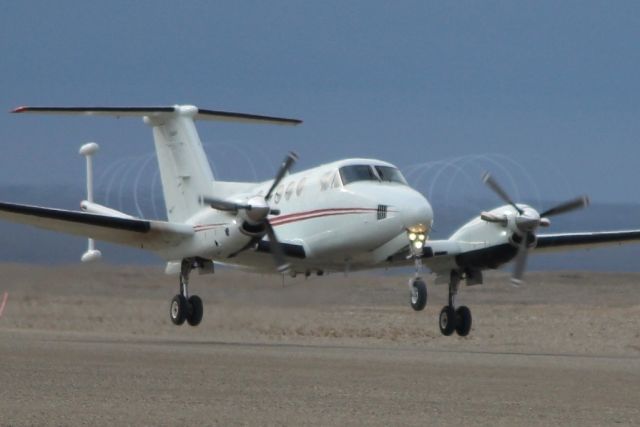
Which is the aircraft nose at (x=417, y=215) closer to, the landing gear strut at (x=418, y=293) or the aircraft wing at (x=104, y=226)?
the landing gear strut at (x=418, y=293)

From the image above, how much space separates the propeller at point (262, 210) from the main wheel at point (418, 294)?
289 centimetres

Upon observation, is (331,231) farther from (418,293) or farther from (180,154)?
(180,154)

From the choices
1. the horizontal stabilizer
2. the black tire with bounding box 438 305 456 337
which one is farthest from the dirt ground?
the horizontal stabilizer

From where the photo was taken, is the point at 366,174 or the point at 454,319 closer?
the point at 366,174

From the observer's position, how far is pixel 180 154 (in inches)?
1428

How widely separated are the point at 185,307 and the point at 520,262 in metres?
Result: 7.53

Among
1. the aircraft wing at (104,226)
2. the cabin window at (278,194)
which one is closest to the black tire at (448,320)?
the cabin window at (278,194)

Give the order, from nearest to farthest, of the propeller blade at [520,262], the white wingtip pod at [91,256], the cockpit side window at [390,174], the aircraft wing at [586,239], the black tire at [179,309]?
the propeller blade at [520,262]
the cockpit side window at [390,174]
the black tire at [179,309]
the aircraft wing at [586,239]
the white wingtip pod at [91,256]

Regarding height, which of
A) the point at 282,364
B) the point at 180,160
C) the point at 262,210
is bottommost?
the point at 282,364

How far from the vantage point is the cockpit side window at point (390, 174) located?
31.6m

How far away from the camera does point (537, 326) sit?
4756 centimetres

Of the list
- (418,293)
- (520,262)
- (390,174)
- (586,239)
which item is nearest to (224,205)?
(390,174)

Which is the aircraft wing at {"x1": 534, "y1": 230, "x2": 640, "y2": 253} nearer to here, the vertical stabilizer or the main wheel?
the main wheel

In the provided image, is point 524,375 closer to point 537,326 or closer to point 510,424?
point 510,424
